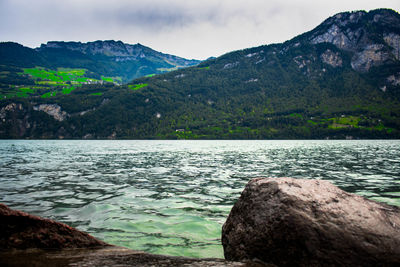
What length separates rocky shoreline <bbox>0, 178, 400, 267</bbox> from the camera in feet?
15.9

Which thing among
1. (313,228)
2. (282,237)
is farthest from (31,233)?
(313,228)

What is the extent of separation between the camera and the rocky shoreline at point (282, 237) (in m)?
4.85

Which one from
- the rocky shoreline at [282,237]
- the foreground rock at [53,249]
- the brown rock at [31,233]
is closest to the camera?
the foreground rock at [53,249]

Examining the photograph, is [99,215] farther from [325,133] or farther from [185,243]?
[325,133]

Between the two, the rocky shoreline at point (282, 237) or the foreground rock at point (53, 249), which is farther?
the rocky shoreline at point (282, 237)

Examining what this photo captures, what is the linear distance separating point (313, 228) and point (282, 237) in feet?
2.13

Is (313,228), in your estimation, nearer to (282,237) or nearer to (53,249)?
(282,237)

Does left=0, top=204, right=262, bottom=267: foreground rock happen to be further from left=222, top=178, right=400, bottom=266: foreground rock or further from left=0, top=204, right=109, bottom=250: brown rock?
left=222, top=178, right=400, bottom=266: foreground rock

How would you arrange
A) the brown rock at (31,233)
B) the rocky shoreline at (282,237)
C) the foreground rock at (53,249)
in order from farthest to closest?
1. the brown rock at (31,233)
2. the rocky shoreline at (282,237)
3. the foreground rock at (53,249)

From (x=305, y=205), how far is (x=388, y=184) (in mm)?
15062

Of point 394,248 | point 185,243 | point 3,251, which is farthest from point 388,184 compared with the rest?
point 3,251

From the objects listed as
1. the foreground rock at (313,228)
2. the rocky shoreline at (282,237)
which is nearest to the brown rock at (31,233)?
the rocky shoreline at (282,237)

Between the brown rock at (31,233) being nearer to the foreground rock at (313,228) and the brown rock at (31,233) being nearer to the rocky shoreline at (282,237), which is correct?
the rocky shoreline at (282,237)

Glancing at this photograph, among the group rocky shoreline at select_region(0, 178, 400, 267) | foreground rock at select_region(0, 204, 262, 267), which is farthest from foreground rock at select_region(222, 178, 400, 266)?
foreground rock at select_region(0, 204, 262, 267)
